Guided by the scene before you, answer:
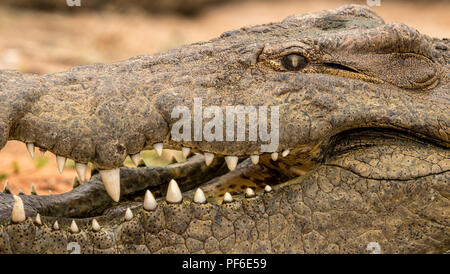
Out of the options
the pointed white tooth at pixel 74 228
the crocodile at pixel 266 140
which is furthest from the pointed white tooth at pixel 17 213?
the pointed white tooth at pixel 74 228

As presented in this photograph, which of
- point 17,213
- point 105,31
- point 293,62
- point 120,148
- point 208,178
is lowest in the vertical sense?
point 208,178

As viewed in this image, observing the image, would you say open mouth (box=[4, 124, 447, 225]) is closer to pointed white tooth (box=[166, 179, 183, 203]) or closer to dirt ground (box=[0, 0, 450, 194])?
pointed white tooth (box=[166, 179, 183, 203])

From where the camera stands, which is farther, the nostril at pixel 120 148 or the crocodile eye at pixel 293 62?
the crocodile eye at pixel 293 62

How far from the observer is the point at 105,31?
460 inches

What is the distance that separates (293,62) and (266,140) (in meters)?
0.54

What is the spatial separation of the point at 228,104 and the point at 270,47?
51 centimetres

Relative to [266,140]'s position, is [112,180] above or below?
below

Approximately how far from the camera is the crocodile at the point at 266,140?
2650 mm

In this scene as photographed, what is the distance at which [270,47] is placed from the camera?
3127 millimetres

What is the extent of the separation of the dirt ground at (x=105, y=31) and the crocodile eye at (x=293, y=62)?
3302mm

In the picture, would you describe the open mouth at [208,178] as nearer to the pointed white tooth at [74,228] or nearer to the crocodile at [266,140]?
the crocodile at [266,140]

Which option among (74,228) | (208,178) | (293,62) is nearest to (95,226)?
(74,228)

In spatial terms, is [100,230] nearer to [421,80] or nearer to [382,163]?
[382,163]

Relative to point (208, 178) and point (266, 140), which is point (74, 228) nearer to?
point (266, 140)
